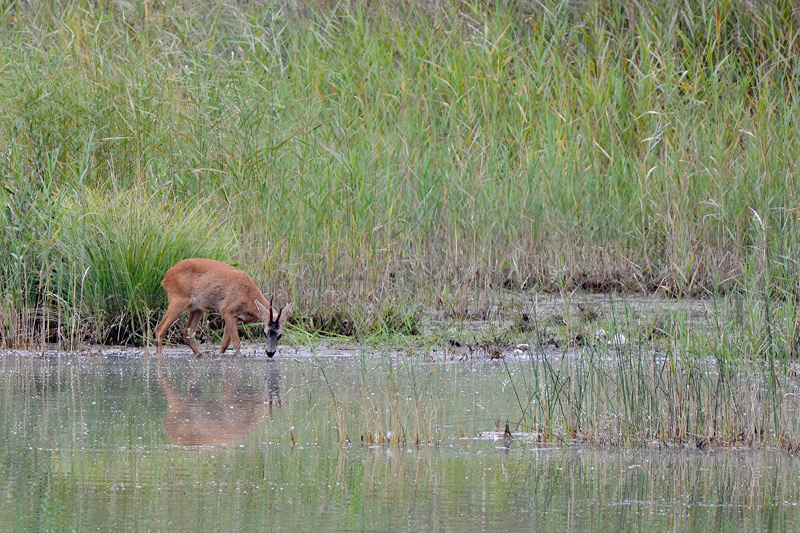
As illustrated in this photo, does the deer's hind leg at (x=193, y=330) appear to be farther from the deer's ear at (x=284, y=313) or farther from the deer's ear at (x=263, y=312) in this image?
the deer's ear at (x=284, y=313)

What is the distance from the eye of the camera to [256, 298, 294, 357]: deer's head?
897 centimetres

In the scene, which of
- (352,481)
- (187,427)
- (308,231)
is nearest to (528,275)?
(308,231)

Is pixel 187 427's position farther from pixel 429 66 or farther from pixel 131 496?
pixel 429 66

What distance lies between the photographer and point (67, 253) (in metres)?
9.46

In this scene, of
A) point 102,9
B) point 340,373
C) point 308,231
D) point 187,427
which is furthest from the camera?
point 102,9

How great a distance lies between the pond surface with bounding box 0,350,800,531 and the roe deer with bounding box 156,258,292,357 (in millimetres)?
1279

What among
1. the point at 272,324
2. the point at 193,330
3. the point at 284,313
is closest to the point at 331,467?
the point at 272,324

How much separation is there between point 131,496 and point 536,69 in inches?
388

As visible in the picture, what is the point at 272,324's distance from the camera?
8984 mm

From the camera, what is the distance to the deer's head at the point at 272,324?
8969 mm

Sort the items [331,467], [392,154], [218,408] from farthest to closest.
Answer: [392,154], [218,408], [331,467]

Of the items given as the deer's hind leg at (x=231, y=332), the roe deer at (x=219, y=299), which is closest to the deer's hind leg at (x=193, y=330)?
the roe deer at (x=219, y=299)

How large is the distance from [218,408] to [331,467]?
1572 mm

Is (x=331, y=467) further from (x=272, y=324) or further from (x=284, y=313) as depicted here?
(x=284, y=313)
